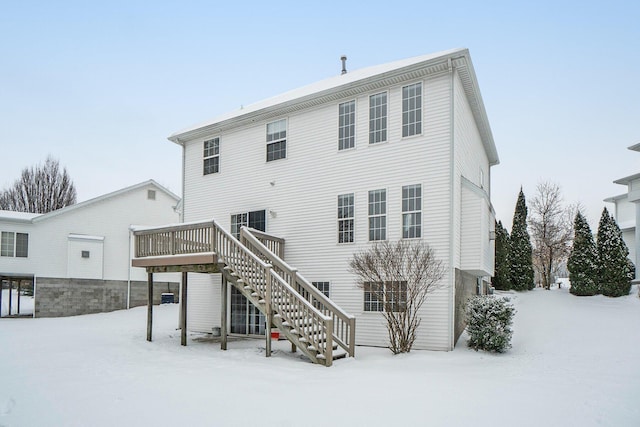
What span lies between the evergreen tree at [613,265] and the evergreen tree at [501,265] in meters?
4.71

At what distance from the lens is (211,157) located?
1742 cm

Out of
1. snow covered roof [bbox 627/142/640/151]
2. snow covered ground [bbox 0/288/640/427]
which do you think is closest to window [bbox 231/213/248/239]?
snow covered ground [bbox 0/288/640/427]

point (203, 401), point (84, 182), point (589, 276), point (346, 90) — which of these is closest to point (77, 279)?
point (346, 90)

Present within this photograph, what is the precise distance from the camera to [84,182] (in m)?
44.4

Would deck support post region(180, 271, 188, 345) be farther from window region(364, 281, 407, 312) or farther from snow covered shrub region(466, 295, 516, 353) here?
snow covered shrub region(466, 295, 516, 353)

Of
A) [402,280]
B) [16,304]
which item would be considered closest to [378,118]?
[402,280]

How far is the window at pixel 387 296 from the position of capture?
1135cm

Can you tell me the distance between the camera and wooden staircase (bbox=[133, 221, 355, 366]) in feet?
33.6

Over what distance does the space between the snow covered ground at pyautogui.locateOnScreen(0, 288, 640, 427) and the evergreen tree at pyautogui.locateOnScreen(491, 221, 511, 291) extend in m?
10.7

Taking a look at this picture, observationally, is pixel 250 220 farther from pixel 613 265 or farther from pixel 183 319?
pixel 613 265

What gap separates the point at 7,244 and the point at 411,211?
22.1 meters

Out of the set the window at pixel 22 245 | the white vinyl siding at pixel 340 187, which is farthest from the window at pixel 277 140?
the window at pixel 22 245

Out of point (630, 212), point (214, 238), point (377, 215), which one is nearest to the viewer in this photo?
point (214, 238)

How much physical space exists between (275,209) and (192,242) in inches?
136
